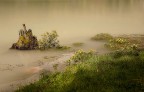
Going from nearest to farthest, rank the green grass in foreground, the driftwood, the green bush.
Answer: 1. the green grass in foreground
2. the driftwood
3. the green bush

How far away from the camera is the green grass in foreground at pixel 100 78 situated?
47.9ft

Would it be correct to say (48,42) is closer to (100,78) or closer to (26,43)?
(26,43)

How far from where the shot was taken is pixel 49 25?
45.2 metres

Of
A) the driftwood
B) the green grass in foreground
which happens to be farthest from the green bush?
the green grass in foreground

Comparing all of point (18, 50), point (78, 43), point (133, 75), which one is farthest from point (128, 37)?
point (133, 75)

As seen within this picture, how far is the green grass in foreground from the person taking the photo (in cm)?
1459

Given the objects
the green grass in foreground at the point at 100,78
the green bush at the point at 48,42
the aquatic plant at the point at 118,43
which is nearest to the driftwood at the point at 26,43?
the green bush at the point at 48,42

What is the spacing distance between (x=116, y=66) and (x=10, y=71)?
8313 mm

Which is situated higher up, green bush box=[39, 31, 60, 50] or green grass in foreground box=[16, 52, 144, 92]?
green bush box=[39, 31, 60, 50]

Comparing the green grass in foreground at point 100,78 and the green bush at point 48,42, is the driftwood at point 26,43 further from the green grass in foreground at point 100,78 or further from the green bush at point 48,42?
the green grass in foreground at point 100,78

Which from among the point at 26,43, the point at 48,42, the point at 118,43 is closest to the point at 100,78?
the point at 26,43

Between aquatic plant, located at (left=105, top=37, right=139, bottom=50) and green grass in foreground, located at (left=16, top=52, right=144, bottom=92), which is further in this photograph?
aquatic plant, located at (left=105, top=37, right=139, bottom=50)

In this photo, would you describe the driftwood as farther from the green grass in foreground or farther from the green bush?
the green grass in foreground

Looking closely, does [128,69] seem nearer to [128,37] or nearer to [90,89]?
[90,89]
